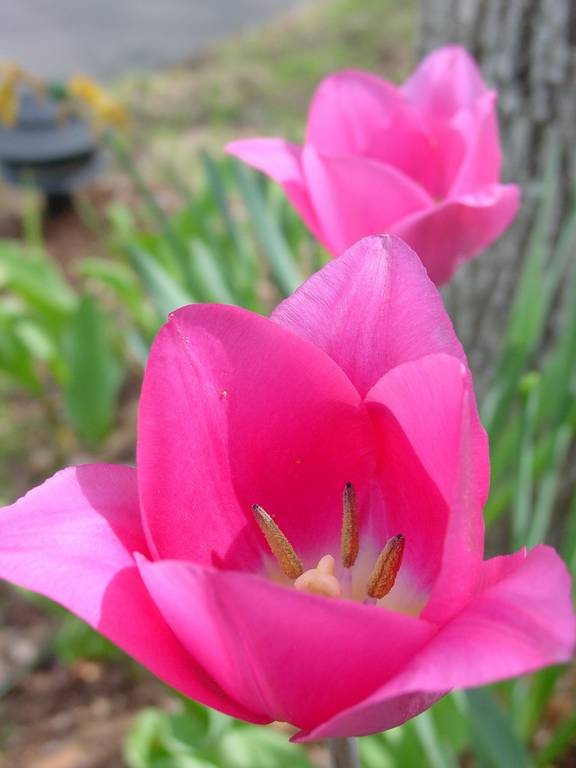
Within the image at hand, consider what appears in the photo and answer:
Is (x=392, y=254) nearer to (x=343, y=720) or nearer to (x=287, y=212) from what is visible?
(x=343, y=720)

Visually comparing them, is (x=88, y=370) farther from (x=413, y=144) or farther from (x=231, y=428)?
(x=231, y=428)

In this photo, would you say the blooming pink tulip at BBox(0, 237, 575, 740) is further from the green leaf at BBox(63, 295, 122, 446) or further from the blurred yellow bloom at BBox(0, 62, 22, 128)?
the blurred yellow bloom at BBox(0, 62, 22, 128)

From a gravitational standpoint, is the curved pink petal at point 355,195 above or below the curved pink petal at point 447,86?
below

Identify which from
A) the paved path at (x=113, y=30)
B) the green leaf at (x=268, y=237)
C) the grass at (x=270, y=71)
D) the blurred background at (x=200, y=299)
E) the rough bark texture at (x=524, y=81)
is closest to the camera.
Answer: the blurred background at (x=200, y=299)

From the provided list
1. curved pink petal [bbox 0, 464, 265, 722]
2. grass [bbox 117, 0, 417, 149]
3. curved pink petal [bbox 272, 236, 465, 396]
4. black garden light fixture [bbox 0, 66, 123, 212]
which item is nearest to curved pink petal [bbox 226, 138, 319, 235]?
curved pink petal [bbox 272, 236, 465, 396]

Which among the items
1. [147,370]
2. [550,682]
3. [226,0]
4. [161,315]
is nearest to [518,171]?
[161,315]

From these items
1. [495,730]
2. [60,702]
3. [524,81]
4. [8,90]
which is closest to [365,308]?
[495,730]

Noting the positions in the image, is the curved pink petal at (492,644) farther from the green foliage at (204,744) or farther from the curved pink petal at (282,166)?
the green foliage at (204,744)

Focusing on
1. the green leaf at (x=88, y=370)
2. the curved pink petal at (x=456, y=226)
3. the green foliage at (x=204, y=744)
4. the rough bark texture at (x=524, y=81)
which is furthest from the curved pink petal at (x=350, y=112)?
the green leaf at (x=88, y=370)
